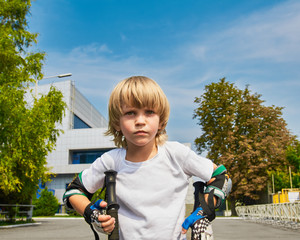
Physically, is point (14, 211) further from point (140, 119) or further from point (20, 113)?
point (140, 119)

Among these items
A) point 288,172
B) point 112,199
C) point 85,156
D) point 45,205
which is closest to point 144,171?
point 112,199

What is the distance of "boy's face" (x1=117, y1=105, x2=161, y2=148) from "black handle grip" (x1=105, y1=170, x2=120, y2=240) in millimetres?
221

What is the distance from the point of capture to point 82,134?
54562 mm

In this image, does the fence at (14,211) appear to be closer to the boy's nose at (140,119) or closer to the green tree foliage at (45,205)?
the green tree foliage at (45,205)

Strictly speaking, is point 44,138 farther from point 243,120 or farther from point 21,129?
point 243,120

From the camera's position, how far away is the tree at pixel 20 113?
1502 centimetres

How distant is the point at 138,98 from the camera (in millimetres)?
1872

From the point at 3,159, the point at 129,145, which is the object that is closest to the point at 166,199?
the point at 129,145

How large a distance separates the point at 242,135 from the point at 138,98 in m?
28.4

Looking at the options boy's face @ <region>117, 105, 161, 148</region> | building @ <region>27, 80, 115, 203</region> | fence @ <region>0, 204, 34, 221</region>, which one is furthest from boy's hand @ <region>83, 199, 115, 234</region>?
building @ <region>27, 80, 115, 203</region>

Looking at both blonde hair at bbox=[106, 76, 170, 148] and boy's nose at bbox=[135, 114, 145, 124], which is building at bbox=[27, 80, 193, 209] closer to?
blonde hair at bbox=[106, 76, 170, 148]

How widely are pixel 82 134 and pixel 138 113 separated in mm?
53763

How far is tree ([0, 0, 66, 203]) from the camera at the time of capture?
15023 mm

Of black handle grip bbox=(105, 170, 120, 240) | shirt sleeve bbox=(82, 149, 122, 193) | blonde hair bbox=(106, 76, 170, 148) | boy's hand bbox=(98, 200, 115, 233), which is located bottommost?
boy's hand bbox=(98, 200, 115, 233)
